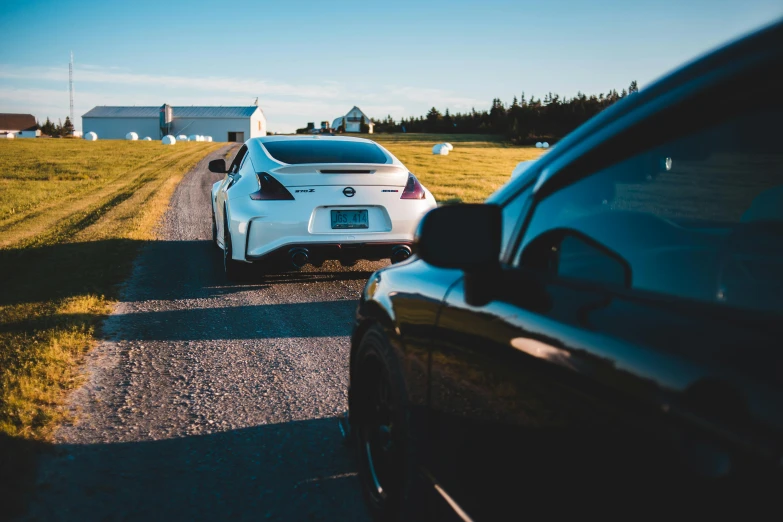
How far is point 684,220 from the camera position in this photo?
7.05ft

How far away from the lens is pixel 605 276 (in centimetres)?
184

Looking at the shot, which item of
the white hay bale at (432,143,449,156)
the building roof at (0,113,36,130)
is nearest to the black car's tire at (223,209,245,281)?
the white hay bale at (432,143,449,156)

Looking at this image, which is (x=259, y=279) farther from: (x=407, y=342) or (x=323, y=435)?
(x=407, y=342)

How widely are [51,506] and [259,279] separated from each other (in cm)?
536

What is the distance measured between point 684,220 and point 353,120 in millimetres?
134911

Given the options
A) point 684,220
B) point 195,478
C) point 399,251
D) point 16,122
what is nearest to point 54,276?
point 399,251

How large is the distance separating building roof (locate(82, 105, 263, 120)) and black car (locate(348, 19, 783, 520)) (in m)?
115

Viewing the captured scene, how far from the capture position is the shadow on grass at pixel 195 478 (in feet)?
10.0

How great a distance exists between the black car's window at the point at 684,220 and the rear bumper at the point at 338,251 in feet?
17.9

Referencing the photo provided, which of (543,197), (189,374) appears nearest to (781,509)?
(543,197)

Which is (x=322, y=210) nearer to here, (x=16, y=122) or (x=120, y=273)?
(x=120, y=273)

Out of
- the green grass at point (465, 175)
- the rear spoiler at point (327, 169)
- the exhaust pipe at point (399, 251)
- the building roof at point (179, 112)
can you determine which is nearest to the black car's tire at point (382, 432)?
the exhaust pipe at point (399, 251)

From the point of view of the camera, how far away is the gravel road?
3150 mm

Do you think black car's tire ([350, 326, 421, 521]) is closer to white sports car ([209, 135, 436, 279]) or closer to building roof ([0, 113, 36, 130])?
white sports car ([209, 135, 436, 279])
